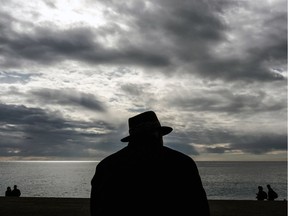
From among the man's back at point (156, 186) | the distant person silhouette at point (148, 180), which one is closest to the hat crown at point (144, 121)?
the distant person silhouette at point (148, 180)

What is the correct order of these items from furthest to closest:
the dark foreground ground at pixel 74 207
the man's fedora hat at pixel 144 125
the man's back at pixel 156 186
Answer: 1. the dark foreground ground at pixel 74 207
2. the man's fedora hat at pixel 144 125
3. the man's back at pixel 156 186

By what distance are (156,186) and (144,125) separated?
1.62 feet

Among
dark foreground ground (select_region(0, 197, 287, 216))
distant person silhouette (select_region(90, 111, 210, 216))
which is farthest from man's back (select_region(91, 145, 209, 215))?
dark foreground ground (select_region(0, 197, 287, 216))

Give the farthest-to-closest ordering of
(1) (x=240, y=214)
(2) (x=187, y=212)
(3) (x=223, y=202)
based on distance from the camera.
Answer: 1. (3) (x=223, y=202)
2. (1) (x=240, y=214)
3. (2) (x=187, y=212)

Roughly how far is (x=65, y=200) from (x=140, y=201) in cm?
1287

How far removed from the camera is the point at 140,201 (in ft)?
9.65

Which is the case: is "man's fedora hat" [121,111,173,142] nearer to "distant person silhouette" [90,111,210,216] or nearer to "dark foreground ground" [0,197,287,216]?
"distant person silhouette" [90,111,210,216]

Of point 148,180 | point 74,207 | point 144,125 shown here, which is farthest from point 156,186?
point 74,207

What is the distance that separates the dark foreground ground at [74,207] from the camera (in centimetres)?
1204

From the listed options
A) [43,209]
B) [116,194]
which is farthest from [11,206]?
[116,194]

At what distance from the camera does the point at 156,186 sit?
293 centimetres

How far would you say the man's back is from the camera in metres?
2.90

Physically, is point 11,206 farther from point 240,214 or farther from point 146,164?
point 146,164

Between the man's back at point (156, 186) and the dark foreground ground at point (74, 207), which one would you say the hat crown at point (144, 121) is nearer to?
the man's back at point (156, 186)
